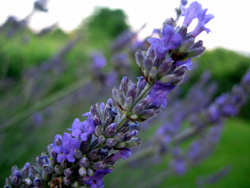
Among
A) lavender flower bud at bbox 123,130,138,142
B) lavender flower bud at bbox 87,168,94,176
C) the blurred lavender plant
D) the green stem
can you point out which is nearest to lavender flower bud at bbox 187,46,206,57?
the blurred lavender plant

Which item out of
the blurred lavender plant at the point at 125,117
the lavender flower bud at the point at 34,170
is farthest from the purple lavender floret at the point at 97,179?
the lavender flower bud at the point at 34,170

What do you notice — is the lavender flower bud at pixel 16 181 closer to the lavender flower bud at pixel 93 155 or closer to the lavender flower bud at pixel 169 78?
the lavender flower bud at pixel 93 155

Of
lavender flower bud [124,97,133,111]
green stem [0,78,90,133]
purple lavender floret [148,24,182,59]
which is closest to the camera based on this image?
purple lavender floret [148,24,182,59]

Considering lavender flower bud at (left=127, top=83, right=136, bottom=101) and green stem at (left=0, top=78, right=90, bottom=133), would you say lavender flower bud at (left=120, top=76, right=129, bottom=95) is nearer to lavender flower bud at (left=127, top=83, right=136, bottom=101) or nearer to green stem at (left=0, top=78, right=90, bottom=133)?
lavender flower bud at (left=127, top=83, right=136, bottom=101)

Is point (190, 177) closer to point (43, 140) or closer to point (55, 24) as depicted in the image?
point (43, 140)

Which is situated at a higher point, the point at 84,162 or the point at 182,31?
the point at 182,31

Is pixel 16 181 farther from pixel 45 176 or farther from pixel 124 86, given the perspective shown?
pixel 124 86

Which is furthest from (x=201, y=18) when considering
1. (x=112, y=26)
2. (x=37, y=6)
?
(x=112, y=26)

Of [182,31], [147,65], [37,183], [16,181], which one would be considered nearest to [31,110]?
[16,181]
